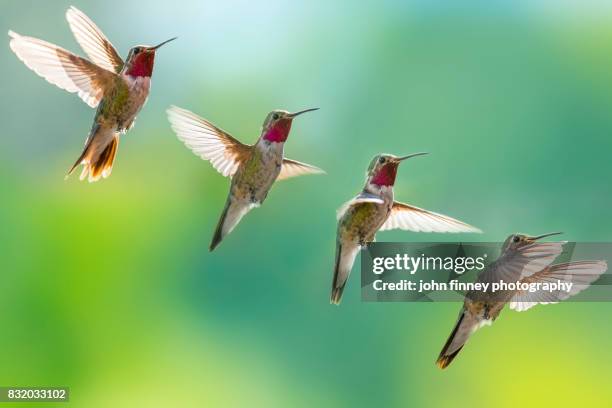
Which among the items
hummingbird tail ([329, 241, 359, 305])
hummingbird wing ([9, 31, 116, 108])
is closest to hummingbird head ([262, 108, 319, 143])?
hummingbird tail ([329, 241, 359, 305])

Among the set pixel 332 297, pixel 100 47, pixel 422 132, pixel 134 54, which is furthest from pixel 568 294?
pixel 422 132

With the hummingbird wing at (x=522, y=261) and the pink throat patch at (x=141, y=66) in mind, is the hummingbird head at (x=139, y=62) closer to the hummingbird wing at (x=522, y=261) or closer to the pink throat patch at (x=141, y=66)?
the pink throat patch at (x=141, y=66)

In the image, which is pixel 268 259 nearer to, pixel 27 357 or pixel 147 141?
pixel 147 141

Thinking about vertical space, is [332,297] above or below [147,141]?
below

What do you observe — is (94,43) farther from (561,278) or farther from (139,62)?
(561,278)

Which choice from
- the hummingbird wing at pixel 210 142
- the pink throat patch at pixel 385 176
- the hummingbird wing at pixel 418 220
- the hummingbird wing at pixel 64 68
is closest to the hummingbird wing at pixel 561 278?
the hummingbird wing at pixel 418 220
